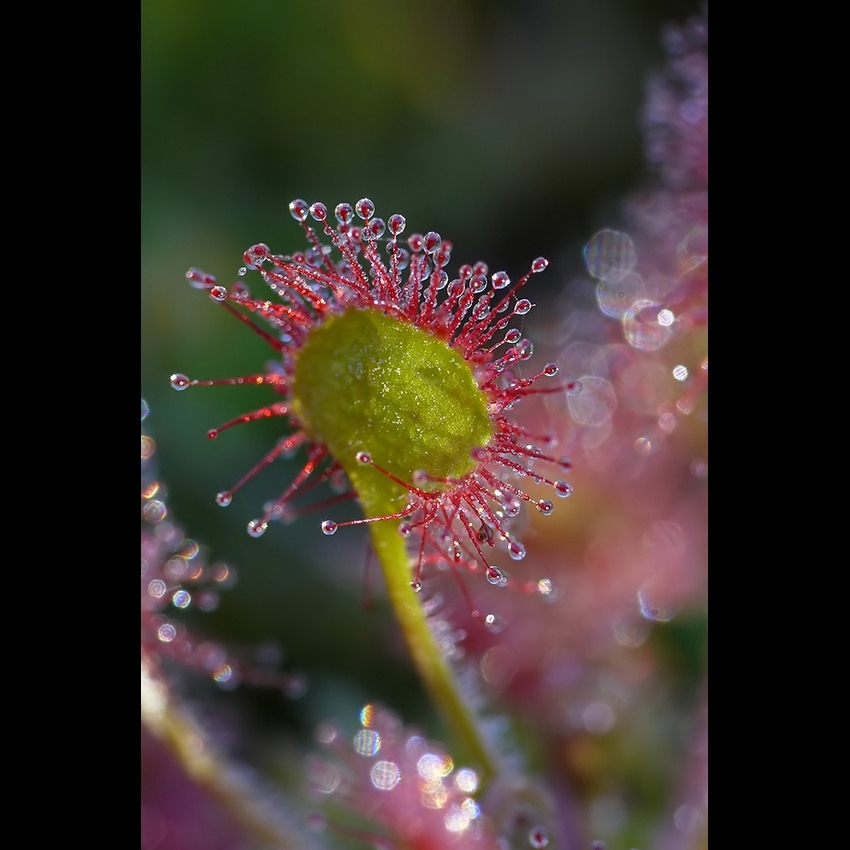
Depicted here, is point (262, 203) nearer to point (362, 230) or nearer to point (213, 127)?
point (213, 127)

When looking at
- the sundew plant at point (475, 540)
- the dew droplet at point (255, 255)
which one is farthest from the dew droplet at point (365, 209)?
the dew droplet at point (255, 255)

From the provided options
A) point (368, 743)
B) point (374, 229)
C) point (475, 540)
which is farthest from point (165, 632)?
point (374, 229)

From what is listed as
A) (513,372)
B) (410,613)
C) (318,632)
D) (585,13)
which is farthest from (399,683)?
(585,13)

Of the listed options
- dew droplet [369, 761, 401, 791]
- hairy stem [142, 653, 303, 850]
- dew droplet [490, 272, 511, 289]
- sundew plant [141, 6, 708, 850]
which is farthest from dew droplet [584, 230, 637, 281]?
hairy stem [142, 653, 303, 850]

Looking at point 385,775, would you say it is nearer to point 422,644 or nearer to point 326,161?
point 422,644
